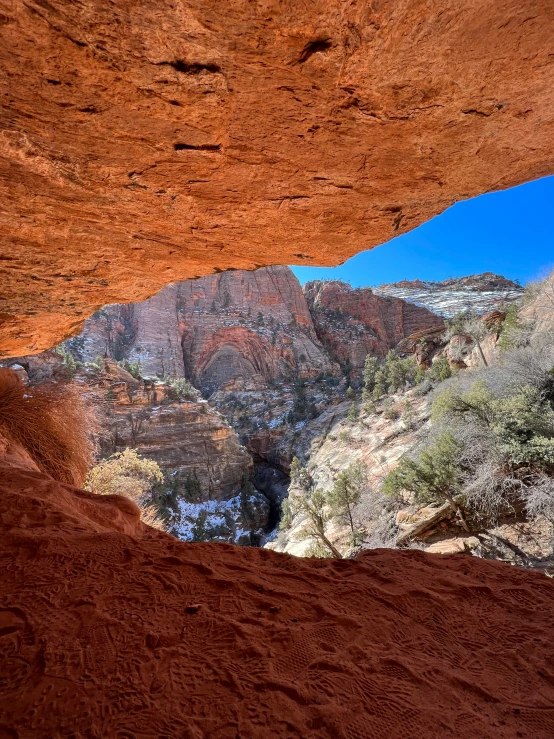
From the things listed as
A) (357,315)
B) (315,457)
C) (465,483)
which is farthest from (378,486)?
(357,315)

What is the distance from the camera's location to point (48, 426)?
21.1 ft

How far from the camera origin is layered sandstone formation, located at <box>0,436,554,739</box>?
1482mm

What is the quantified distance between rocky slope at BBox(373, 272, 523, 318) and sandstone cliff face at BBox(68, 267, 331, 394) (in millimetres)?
20325

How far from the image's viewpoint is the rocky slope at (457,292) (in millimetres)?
53469

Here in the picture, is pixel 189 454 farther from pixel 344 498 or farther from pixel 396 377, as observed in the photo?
pixel 396 377

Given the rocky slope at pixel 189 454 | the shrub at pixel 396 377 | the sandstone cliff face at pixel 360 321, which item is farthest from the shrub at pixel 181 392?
the sandstone cliff face at pixel 360 321

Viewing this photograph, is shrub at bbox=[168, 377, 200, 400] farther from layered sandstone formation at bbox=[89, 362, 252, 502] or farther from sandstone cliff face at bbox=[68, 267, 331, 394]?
sandstone cliff face at bbox=[68, 267, 331, 394]

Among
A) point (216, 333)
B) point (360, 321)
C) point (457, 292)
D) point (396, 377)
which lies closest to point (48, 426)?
point (396, 377)

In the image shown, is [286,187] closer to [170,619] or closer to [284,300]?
[170,619]

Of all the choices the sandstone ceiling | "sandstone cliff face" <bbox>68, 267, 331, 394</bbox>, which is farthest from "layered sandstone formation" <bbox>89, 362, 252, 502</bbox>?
the sandstone ceiling

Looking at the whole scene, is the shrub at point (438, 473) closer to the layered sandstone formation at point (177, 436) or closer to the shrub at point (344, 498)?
the shrub at point (344, 498)

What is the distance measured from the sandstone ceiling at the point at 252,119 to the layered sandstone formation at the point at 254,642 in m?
2.96

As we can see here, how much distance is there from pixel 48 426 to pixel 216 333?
49.0 metres

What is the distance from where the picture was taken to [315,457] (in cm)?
2895
